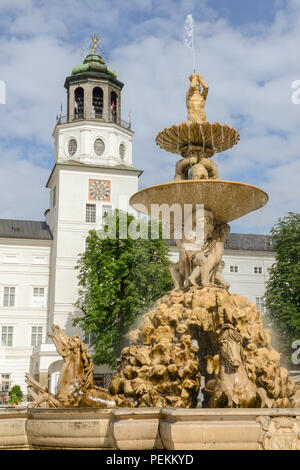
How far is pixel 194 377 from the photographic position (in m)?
8.37

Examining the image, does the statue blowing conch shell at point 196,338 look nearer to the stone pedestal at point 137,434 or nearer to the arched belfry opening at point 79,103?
the stone pedestal at point 137,434

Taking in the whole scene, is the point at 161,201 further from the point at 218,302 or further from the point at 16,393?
the point at 16,393

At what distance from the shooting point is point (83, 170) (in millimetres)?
46188

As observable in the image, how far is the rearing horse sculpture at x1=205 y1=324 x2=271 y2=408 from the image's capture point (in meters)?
6.67

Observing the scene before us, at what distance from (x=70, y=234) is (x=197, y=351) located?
36891 mm

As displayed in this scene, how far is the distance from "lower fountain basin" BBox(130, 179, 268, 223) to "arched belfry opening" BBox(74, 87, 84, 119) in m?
39.7

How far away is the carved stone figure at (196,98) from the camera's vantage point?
11188mm

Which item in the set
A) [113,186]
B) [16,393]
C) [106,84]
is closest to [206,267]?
[16,393]

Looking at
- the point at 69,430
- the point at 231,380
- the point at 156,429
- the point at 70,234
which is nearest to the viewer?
the point at 156,429

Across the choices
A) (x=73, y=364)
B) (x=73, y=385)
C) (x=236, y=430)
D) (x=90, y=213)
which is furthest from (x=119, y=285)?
A: (x=236, y=430)

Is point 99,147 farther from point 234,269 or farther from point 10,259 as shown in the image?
point 234,269

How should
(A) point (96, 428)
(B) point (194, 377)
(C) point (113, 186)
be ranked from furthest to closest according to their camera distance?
(C) point (113, 186) < (B) point (194, 377) < (A) point (96, 428)

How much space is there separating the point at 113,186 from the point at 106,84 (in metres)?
9.35

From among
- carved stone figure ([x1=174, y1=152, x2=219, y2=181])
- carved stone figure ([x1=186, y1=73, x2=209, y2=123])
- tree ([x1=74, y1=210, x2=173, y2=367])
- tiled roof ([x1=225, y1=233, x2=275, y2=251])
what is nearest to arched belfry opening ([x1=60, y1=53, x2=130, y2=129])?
tiled roof ([x1=225, y1=233, x2=275, y2=251])
